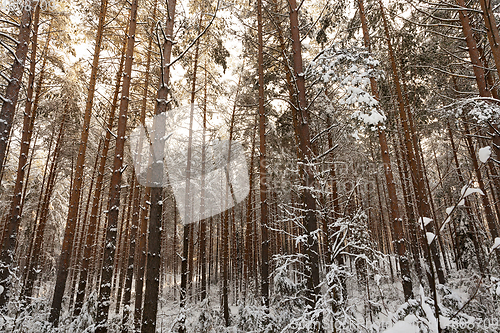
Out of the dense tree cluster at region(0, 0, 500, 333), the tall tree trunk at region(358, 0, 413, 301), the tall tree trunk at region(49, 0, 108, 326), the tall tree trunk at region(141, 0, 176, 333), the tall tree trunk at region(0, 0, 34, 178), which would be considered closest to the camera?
the tall tree trunk at region(141, 0, 176, 333)

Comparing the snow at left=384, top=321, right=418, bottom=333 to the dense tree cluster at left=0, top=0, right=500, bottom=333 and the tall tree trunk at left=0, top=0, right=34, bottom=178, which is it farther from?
the tall tree trunk at left=0, top=0, right=34, bottom=178

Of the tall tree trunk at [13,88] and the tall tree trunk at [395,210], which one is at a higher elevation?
the tall tree trunk at [13,88]

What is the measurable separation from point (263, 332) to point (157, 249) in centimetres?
520

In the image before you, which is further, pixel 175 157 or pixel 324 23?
pixel 175 157

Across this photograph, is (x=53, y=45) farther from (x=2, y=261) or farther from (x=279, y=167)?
(x=279, y=167)

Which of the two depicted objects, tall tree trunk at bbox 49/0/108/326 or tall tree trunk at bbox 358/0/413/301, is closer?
tall tree trunk at bbox 358/0/413/301

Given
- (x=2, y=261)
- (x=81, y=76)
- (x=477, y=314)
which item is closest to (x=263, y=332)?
(x=477, y=314)

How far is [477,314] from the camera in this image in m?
8.73

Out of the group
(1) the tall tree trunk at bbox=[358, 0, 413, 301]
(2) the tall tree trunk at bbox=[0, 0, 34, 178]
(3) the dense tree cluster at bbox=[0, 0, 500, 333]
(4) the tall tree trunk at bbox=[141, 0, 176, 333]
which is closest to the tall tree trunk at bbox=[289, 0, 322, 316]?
(3) the dense tree cluster at bbox=[0, 0, 500, 333]

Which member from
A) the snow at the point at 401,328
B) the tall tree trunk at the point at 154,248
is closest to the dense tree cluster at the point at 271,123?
the tall tree trunk at the point at 154,248

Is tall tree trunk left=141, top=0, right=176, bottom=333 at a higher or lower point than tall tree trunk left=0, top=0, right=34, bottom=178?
lower

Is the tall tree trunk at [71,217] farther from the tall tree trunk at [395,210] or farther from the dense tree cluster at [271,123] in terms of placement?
the tall tree trunk at [395,210]

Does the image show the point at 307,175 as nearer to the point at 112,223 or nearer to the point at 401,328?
the point at 401,328

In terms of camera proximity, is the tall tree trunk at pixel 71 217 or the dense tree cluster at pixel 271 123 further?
the tall tree trunk at pixel 71 217
